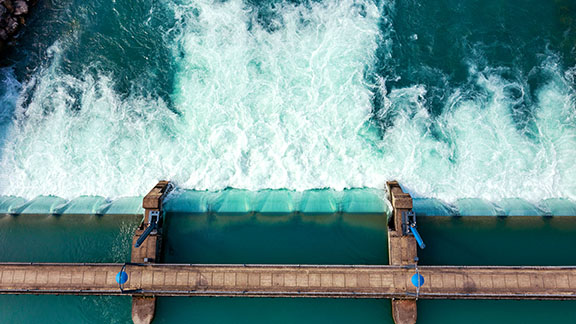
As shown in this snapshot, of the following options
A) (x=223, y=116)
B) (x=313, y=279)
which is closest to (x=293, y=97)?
(x=223, y=116)

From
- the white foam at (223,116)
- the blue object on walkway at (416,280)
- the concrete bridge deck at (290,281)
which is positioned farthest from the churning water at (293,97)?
the blue object on walkway at (416,280)

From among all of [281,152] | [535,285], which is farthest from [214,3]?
[535,285]

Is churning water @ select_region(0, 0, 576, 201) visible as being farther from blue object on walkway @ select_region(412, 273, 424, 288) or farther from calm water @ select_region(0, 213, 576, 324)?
blue object on walkway @ select_region(412, 273, 424, 288)

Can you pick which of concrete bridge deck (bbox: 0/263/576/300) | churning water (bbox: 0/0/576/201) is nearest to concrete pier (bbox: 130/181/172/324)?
concrete bridge deck (bbox: 0/263/576/300)

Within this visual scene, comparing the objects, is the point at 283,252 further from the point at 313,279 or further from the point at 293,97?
the point at 293,97

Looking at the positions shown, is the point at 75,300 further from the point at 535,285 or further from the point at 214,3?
the point at 535,285

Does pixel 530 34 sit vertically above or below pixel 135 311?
above
